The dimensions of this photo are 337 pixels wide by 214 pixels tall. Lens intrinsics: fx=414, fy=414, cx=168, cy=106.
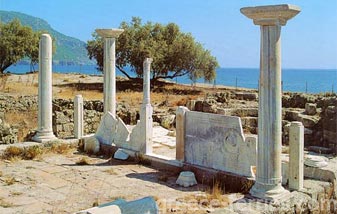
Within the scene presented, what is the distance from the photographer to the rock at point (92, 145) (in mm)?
10711

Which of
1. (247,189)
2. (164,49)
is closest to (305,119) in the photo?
(247,189)

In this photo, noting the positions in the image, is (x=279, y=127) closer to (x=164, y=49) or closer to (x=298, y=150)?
(x=298, y=150)

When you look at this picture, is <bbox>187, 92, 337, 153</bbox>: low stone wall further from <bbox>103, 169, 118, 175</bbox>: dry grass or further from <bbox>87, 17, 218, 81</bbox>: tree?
<bbox>87, 17, 218, 81</bbox>: tree

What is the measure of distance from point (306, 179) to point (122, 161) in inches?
172

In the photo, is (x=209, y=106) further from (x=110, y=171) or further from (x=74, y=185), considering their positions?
(x=74, y=185)

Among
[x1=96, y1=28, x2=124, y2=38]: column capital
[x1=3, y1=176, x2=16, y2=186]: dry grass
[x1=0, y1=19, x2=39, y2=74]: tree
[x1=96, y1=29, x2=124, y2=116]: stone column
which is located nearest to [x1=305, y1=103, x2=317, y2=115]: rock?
[x1=96, y1=29, x2=124, y2=116]: stone column

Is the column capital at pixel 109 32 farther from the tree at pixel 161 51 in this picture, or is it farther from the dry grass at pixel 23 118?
the tree at pixel 161 51

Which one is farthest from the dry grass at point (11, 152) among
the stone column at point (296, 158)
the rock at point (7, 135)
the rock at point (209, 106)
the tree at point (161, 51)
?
the tree at point (161, 51)

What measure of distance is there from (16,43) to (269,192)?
3428cm

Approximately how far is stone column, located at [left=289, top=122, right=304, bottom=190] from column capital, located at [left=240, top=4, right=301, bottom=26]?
171 cm

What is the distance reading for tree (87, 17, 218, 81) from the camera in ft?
107

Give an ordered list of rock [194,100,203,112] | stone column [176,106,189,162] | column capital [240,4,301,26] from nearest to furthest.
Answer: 1. column capital [240,4,301,26]
2. stone column [176,106,189,162]
3. rock [194,100,203,112]

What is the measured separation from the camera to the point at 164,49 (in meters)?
32.7

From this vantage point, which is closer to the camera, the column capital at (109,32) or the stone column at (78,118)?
the column capital at (109,32)
